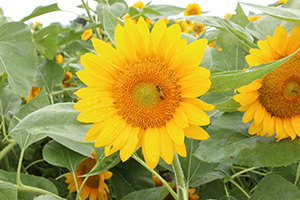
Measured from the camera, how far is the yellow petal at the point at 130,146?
476mm

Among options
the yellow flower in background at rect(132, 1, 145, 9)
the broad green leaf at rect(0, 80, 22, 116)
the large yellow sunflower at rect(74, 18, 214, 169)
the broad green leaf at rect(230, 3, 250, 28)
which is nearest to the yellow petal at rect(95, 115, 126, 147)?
the large yellow sunflower at rect(74, 18, 214, 169)

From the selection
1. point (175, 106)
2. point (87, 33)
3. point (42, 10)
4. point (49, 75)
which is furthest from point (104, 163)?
point (87, 33)

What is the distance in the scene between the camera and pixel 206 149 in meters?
0.58

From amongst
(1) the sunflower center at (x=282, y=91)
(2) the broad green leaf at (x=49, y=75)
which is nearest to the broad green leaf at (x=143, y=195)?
(1) the sunflower center at (x=282, y=91)

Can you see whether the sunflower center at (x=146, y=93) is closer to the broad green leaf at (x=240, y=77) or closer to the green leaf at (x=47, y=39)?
the broad green leaf at (x=240, y=77)

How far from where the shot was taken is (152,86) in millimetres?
565

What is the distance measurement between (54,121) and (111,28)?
0.84 feet

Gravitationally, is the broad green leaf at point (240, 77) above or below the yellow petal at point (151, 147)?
above

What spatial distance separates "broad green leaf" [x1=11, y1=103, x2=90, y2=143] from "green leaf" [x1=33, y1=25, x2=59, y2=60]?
723mm

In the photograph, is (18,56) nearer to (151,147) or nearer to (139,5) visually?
(151,147)

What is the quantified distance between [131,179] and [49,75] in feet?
2.12

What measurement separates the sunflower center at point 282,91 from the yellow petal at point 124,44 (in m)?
0.34

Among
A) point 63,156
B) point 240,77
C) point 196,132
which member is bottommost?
point 63,156

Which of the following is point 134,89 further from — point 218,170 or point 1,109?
point 1,109
